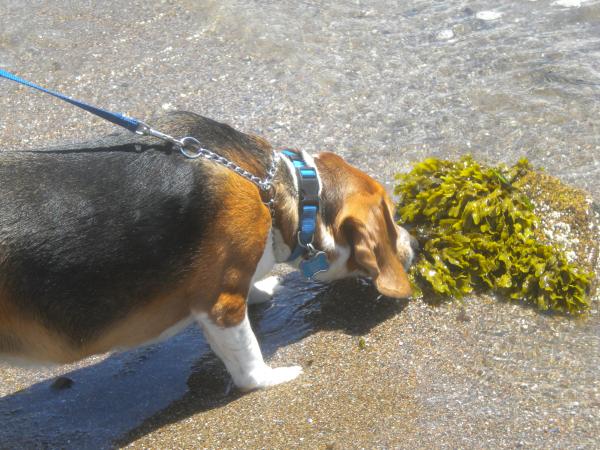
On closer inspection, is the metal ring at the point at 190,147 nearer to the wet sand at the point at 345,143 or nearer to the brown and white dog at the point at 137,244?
the brown and white dog at the point at 137,244

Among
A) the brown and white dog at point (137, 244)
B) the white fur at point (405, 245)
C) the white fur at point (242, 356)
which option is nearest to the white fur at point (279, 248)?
the brown and white dog at point (137, 244)

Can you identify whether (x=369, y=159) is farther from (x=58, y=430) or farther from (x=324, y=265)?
(x=58, y=430)

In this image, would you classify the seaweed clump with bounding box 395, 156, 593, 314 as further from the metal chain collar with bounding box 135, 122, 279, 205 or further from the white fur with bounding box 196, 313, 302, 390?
the metal chain collar with bounding box 135, 122, 279, 205

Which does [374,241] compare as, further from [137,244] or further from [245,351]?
[137,244]

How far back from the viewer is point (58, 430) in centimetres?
443

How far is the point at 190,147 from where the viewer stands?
4.29 meters

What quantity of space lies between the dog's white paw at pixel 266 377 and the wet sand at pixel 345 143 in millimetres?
52

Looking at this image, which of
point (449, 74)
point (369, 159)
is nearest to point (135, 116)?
point (369, 159)

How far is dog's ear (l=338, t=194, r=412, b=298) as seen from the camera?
4637 millimetres

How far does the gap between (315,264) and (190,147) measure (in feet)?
3.31

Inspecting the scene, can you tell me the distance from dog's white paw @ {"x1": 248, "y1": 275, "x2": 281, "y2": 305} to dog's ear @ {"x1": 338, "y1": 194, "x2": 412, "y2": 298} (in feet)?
2.47

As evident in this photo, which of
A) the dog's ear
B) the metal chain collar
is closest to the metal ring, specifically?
the metal chain collar

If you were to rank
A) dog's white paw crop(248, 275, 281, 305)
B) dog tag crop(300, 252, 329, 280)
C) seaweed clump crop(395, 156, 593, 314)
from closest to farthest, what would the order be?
dog tag crop(300, 252, 329, 280)
seaweed clump crop(395, 156, 593, 314)
dog's white paw crop(248, 275, 281, 305)

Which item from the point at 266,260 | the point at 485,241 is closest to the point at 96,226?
the point at 266,260
